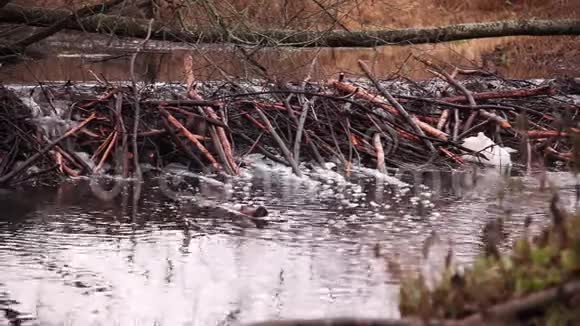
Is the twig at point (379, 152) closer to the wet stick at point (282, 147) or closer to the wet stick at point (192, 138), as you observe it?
the wet stick at point (282, 147)

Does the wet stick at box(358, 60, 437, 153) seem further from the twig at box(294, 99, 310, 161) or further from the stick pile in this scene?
the twig at box(294, 99, 310, 161)

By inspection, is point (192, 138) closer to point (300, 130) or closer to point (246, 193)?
point (300, 130)

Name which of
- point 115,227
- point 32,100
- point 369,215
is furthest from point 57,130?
point 369,215

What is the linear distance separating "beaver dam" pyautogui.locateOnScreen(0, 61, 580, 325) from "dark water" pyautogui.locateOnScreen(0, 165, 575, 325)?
2cm

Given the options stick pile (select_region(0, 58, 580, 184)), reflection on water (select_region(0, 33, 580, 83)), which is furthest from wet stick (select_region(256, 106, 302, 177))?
reflection on water (select_region(0, 33, 580, 83))

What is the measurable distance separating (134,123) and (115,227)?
6.69 ft

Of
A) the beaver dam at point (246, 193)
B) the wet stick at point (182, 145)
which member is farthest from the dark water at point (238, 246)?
the wet stick at point (182, 145)

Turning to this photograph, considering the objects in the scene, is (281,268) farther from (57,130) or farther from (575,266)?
(57,130)

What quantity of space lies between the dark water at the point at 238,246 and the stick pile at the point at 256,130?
39cm

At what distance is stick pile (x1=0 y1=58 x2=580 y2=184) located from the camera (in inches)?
320

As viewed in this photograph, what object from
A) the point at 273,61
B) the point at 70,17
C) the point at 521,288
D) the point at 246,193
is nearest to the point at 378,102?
the point at 273,61

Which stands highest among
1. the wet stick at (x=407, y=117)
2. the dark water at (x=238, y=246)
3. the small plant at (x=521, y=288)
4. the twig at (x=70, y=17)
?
the twig at (x=70, y=17)

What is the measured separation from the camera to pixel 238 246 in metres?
5.66

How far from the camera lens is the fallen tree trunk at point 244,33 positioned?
7.88 meters
